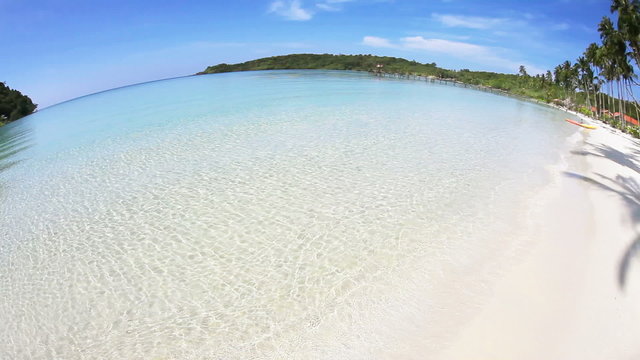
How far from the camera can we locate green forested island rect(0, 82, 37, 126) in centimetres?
4494

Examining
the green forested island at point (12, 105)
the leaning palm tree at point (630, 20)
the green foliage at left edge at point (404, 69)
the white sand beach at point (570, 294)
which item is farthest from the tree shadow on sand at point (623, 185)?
the green forested island at point (12, 105)

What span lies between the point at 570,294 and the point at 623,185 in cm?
527

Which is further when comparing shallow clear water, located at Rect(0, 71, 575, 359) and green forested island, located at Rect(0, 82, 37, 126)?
green forested island, located at Rect(0, 82, 37, 126)

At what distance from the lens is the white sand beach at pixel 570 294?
3.17 metres

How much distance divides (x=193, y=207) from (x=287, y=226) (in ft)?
7.05

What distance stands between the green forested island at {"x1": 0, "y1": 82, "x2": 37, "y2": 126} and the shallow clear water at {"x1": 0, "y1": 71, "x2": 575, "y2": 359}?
48.1m

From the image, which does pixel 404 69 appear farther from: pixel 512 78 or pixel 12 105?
pixel 12 105

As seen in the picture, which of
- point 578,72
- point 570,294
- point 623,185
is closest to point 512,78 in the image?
point 578,72

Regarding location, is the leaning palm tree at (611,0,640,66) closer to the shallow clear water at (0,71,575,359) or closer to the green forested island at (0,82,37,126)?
the shallow clear water at (0,71,575,359)

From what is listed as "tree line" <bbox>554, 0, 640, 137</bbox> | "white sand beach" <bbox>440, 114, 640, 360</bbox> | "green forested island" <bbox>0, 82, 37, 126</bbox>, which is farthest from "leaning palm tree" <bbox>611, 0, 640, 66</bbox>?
"green forested island" <bbox>0, 82, 37, 126</bbox>

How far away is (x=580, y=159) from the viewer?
959cm

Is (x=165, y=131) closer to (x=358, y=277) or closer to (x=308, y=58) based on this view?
(x=358, y=277)

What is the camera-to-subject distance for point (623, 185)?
287 inches

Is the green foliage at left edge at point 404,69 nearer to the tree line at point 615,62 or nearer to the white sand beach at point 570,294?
the tree line at point 615,62
